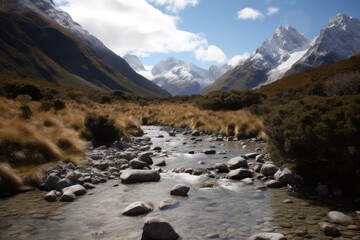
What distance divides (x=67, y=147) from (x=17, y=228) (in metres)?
10.0

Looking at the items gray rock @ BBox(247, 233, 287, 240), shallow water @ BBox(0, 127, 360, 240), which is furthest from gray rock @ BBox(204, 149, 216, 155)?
gray rock @ BBox(247, 233, 287, 240)

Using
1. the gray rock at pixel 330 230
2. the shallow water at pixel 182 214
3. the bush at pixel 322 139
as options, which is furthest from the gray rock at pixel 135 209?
the bush at pixel 322 139

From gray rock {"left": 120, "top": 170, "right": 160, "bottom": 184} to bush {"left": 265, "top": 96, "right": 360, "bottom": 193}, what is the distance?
5.52 meters

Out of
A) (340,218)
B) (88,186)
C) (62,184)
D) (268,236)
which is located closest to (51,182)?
(62,184)

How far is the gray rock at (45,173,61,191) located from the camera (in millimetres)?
13422

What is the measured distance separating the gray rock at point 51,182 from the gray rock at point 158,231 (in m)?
6.09

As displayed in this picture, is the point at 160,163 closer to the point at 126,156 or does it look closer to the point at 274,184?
the point at 126,156

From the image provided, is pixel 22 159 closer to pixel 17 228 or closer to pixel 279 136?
pixel 17 228

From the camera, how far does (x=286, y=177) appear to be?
13844 millimetres

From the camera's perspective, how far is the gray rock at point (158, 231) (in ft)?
28.8

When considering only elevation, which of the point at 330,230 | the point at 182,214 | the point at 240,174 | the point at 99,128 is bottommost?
the point at 182,214

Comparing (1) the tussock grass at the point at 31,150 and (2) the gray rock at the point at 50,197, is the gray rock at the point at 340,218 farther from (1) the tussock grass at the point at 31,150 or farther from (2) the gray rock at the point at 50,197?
(1) the tussock grass at the point at 31,150

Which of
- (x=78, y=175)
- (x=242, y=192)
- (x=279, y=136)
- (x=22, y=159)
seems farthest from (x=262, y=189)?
(x=22, y=159)

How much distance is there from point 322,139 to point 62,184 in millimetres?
10070
